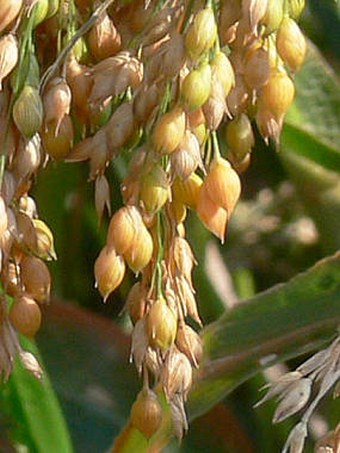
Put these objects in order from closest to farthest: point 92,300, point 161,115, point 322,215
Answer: point 161,115 → point 322,215 → point 92,300

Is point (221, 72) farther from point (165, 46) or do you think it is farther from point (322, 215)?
point (322, 215)

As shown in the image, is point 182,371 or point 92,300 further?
point 92,300

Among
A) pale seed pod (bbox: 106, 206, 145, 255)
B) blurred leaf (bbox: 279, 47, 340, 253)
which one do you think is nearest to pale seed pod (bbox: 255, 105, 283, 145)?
pale seed pod (bbox: 106, 206, 145, 255)

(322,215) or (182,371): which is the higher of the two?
(182,371)

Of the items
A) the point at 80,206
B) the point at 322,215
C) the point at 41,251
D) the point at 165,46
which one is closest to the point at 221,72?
the point at 165,46

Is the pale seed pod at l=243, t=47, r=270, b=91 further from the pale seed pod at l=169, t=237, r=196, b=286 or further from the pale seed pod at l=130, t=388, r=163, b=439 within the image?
the pale seed pod at l=130, t=388, r=163, b=439

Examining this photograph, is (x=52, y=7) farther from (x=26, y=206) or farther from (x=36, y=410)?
(x=36, y=410)

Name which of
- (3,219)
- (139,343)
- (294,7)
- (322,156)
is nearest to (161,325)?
(139,343)

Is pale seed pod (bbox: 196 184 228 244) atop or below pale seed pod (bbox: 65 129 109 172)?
below
